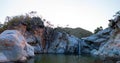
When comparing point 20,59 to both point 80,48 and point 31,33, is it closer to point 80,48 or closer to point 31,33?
point 31,33

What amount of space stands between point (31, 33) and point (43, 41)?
18.5ft

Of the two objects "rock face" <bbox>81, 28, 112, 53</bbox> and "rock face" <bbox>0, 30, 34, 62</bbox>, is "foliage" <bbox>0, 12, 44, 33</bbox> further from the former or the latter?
"rock face" <bbox>0, 30, 34, 62</bbox>

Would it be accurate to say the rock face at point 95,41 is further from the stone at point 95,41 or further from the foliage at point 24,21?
the foliage at point 24,21

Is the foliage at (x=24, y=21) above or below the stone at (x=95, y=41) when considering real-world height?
above

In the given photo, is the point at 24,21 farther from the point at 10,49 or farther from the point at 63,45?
the point at 10,49

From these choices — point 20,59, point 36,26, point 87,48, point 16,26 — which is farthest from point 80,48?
point 20,59

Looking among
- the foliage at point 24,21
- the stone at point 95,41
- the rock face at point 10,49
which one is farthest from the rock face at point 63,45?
the rock face at point 10,49

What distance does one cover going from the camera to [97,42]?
207ft

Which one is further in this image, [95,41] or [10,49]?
[95,41]

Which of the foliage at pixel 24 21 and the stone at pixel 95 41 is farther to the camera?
the stone at pixel 95 41

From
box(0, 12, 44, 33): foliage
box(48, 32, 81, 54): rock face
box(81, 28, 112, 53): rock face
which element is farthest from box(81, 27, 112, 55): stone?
box(0, 12, 44, 33): foliage

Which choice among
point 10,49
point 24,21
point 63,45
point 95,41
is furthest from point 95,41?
point 10,49

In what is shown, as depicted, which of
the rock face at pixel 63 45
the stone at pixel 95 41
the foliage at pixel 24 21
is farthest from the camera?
the stone at pixel 95 41

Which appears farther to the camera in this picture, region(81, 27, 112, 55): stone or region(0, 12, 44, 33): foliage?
region(81, 27, 112, 55): stone
